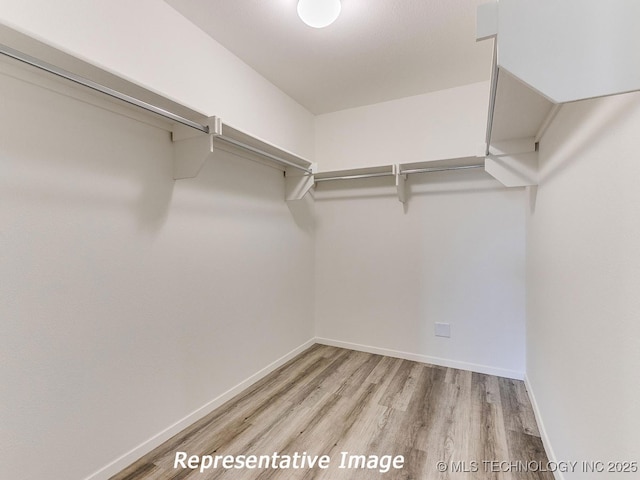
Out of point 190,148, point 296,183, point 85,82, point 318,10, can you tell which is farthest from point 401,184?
point 85,82

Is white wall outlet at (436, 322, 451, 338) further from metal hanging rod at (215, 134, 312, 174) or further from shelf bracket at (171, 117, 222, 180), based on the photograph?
shelf bracket at (171, 117, 222, 180)

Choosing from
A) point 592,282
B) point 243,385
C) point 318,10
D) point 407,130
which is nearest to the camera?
point 592,282

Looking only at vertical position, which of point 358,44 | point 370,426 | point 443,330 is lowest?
point 370,426

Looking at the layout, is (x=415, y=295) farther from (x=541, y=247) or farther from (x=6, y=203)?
(x=6, y=203)

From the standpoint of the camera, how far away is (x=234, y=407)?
6.92 ft

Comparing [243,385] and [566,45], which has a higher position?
[566,45]

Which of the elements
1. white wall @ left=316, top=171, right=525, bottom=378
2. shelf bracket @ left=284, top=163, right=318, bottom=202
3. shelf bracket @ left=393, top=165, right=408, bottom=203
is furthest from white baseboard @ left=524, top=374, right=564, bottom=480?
shelf bracket @ left=284, top=163, right=318, bottom=202

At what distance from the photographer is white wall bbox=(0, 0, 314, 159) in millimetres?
1282

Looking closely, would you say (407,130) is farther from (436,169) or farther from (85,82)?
(85,82)

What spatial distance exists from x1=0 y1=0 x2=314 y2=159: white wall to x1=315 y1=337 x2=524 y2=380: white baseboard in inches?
82.0

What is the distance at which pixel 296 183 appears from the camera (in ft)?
9.15

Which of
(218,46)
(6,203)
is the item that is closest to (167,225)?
(6,203)

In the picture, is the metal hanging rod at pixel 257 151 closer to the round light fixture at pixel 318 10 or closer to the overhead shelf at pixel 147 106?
the overhead shelf at pixel 147 106

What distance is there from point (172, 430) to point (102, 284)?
0.96m
